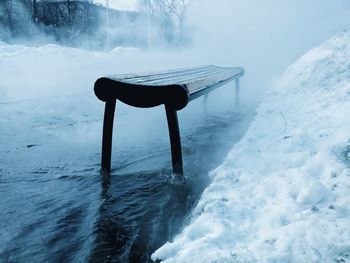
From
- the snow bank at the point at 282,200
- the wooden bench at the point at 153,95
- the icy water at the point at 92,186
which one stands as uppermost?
the wooden bench at the point at 153,95

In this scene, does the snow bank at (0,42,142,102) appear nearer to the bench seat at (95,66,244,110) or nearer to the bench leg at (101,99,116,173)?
the bench leg at (101,99,116,173)

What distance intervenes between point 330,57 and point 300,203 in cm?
394

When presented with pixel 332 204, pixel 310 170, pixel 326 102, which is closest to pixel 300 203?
pixel 332 204

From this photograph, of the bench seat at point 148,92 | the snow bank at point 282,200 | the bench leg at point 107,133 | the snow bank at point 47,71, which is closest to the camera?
the snow bank at point 282,200

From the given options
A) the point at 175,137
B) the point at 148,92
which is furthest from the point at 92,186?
the point at 148,92

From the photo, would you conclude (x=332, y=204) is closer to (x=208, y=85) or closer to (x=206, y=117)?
(x=208, y=85)

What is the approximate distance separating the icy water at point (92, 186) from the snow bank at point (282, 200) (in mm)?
290

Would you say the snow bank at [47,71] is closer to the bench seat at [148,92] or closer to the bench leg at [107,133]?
the bench leg at [107,133]

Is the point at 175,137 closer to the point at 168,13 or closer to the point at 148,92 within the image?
the point at 148,92

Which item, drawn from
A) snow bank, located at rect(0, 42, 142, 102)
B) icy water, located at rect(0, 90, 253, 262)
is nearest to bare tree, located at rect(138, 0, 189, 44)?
snow bank, located at rect(0, 42, 142, 102)

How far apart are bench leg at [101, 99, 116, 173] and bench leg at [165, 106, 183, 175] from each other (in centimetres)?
56

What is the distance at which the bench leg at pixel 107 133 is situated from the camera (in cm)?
288

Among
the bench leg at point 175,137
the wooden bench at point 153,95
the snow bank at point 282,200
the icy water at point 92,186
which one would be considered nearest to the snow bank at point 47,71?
the icy water at point 92,186

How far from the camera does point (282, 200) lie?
2072 millimetres
